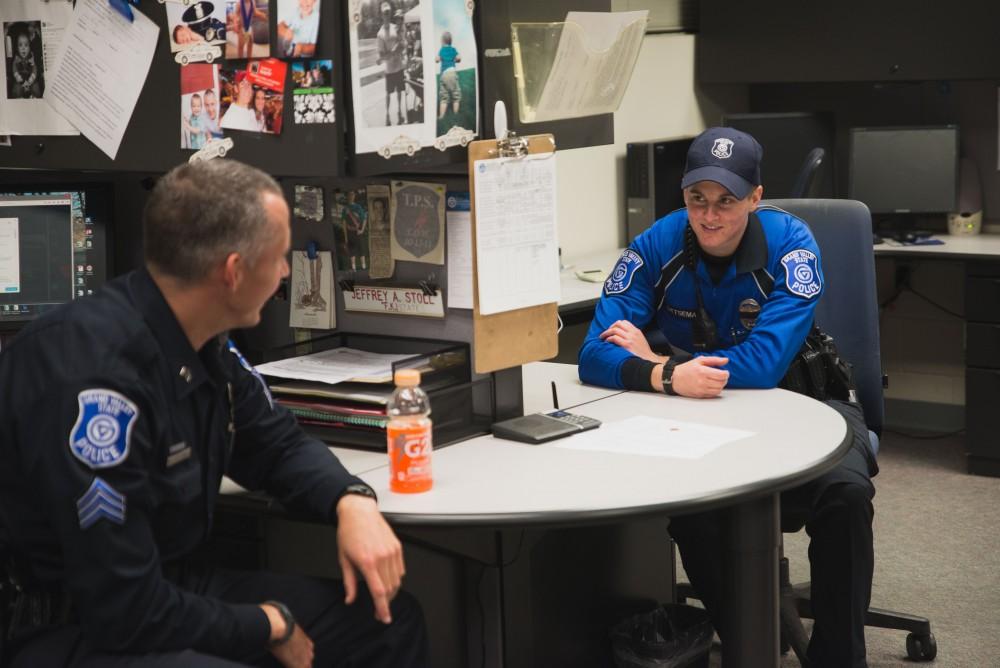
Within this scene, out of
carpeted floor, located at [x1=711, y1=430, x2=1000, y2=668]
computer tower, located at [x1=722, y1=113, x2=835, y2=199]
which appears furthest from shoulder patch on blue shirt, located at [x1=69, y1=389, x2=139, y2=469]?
computer tower, located at [x1=722, y1=113, x2=835, y2=199]

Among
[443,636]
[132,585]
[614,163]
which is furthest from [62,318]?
[614,163]

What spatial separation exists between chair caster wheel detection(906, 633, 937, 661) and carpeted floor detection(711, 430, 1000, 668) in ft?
0.09

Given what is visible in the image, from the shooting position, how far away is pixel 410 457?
74.4 inches

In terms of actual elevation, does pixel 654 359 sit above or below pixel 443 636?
above

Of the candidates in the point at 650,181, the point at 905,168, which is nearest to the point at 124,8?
the point at 650,181

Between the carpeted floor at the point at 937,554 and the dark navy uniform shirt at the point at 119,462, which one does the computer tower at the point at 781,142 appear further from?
the dark navy uniform shirt at the point at 119,462

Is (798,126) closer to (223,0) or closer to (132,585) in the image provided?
(223,0)

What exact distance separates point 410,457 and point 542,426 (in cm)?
38

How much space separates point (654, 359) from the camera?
255 cm

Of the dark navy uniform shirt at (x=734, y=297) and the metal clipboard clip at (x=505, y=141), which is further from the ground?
the metal clipboard clip at (x=505, y=141)

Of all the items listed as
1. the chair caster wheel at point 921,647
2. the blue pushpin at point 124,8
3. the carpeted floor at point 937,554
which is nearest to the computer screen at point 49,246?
the blue pushpin at point 124,8

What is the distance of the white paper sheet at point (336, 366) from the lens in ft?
7.02

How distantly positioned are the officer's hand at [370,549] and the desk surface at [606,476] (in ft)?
0.14

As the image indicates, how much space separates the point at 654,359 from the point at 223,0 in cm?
108
